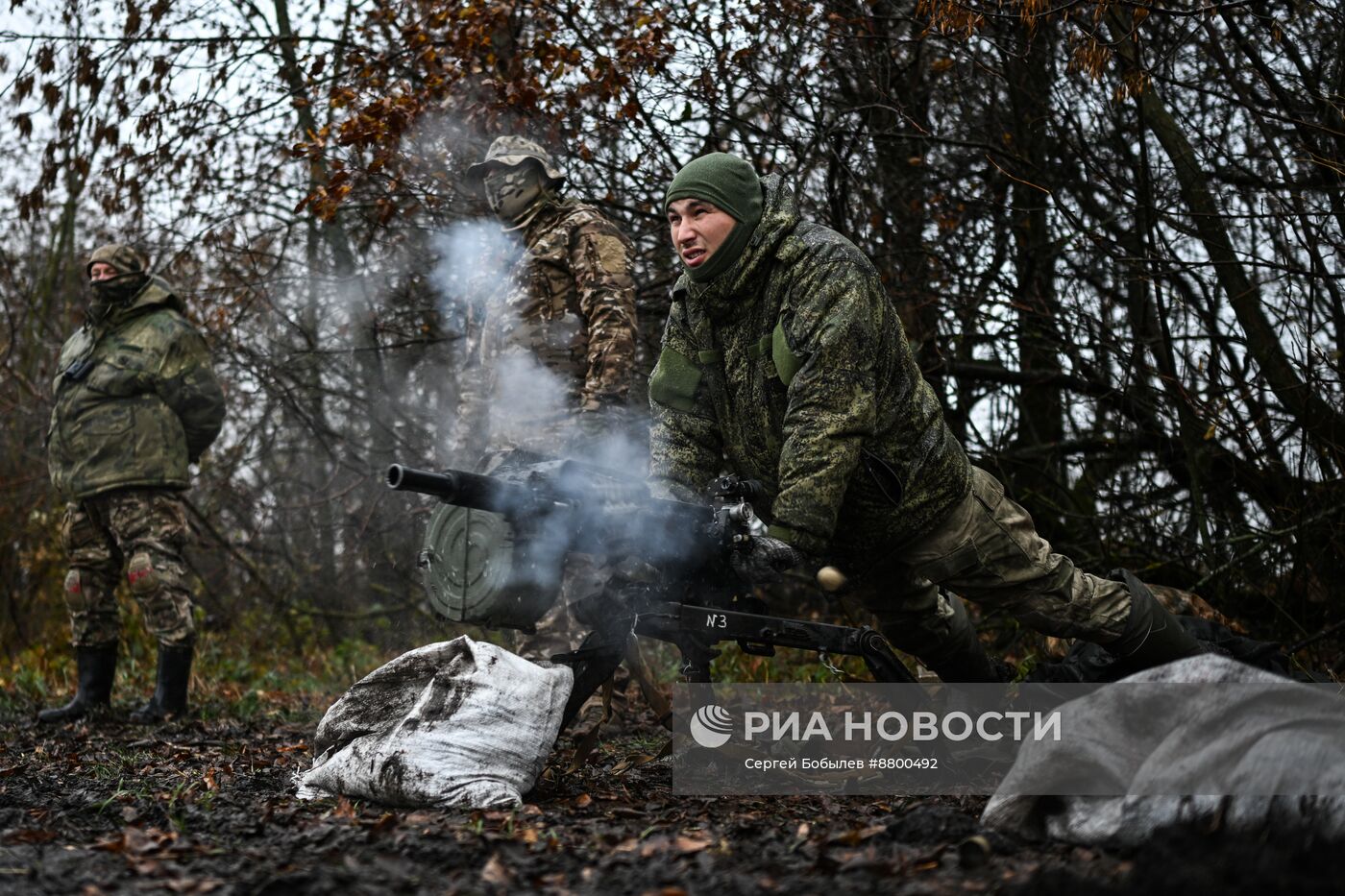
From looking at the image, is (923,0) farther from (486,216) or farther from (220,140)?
A: (220,140)

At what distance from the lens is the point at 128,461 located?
6809 mm

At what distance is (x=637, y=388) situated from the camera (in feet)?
25.2

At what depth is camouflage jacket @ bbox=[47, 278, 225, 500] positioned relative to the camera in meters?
6.83

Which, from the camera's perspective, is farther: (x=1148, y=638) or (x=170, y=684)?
(x=170, y=684)

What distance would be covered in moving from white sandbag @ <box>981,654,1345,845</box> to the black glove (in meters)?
0.93

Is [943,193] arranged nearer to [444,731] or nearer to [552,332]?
[552,332]

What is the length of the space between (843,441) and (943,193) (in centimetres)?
400

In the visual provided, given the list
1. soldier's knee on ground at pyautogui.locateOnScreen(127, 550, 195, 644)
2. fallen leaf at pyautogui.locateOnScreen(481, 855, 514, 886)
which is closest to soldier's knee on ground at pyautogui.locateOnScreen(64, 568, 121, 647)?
soldier's knee on ground at pyautogui.locateOnScreen(127, 550, 195, 644)

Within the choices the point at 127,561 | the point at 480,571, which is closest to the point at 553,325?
the point at 480,571

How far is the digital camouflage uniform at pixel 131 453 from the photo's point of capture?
6.83 metres

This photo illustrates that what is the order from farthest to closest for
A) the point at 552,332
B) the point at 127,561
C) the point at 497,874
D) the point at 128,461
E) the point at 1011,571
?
the point at 127,561 → the point at 128,461 → the point at 552,332 → the point at 1011,571 → the point at 497,874

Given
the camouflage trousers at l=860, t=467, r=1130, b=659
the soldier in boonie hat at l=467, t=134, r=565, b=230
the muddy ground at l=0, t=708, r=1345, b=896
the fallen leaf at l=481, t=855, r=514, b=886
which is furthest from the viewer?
the soldier in boonie hat at l=467, t=134, r=565, b=230

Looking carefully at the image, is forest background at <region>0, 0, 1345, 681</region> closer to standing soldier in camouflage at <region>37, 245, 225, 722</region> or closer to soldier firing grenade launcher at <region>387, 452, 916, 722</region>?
standing soldier in camouflage at <region>37, 245, 225, 722</region>

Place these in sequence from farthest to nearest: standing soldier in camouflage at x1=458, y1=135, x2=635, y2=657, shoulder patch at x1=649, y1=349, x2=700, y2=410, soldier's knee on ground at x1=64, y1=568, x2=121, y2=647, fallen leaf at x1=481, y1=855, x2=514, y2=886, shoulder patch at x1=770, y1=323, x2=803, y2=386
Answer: soldier's knee on ground at x1=64, y1=568, x2=121, y2=647
standing soldier in camouflage at x1=458, y1=135, x2=635, y2=657
shoulder patch at x1=649, y1=349, x2=700, y2=410
shoulder patch at x1=770, y1=323, x2=803, y2=386
fallen leaf at x1=481, y1=855, x2=514, y2=886
